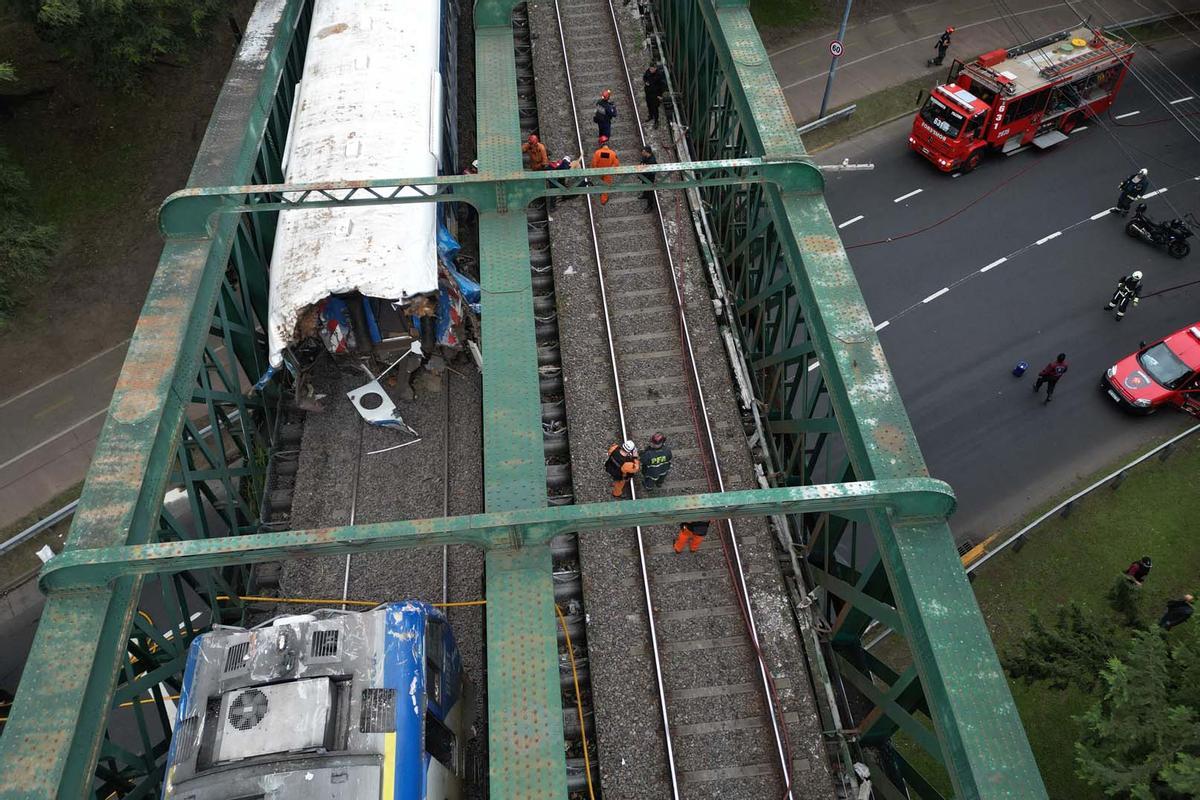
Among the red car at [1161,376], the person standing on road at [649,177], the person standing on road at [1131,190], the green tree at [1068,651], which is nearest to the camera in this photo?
the green tree at [1068,651]

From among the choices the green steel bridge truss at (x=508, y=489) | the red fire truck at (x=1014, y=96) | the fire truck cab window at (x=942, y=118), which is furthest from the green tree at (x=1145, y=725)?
the red fire truck at (x=1014, y=96)

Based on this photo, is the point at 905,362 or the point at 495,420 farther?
the point at 905,362

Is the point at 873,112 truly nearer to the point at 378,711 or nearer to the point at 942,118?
the point at 942,118

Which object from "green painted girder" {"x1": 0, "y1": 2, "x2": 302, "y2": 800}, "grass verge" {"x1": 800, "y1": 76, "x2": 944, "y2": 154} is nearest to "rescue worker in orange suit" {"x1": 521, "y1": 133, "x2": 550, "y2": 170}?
"green painted girder" {"x1": 0, "y1": 2, "x2": 302, "y2": 800}

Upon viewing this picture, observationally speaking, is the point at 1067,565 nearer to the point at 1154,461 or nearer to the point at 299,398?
the point at 1154,461

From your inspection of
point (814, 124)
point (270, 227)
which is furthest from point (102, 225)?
point (814, 124)

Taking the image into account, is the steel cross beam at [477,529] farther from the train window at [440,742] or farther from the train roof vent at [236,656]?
the train window at [440,742]
